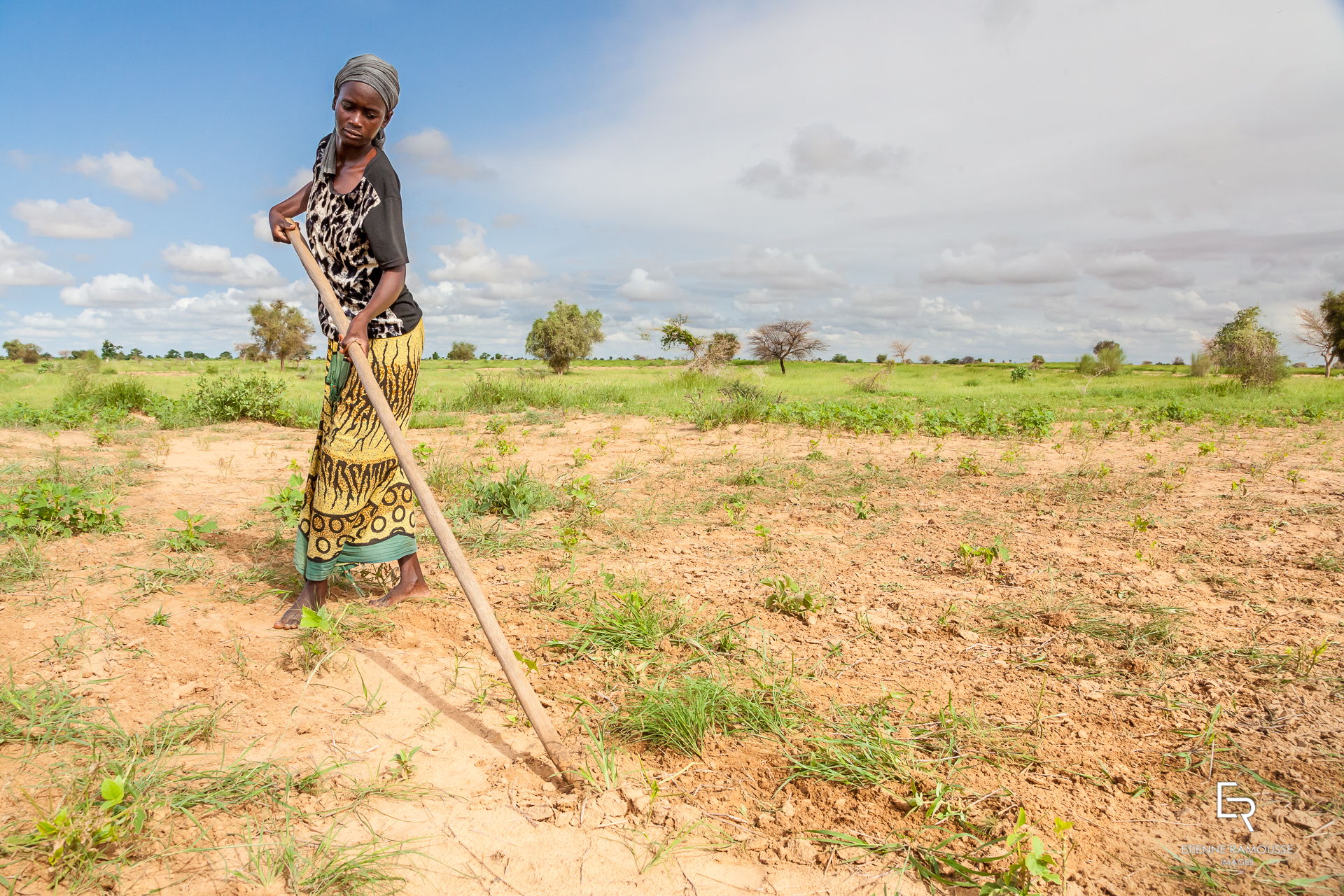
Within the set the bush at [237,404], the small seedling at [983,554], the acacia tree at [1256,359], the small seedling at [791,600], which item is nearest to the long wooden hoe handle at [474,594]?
the small seedling at [791,600]

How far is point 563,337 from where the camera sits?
33250 millimetres

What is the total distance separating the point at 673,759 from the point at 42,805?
1572 mm

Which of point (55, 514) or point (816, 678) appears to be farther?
point (55, 514)

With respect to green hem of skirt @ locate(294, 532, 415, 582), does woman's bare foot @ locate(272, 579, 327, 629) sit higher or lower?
lower

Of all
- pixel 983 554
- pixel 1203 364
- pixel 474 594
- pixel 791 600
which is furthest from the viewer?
pixel 1203 364

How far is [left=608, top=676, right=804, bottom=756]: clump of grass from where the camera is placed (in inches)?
81.0

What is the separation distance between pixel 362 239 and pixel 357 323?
37cm

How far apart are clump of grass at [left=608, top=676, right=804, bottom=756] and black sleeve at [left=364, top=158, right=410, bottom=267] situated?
6.09 ft

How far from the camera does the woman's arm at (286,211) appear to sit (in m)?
2.85

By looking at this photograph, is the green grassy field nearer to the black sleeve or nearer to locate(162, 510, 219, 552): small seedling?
locate(162, 510, 219, 552): small seedling

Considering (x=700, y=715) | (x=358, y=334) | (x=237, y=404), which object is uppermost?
(x=358, y=334)

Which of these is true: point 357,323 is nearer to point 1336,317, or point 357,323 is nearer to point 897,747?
point 897,747

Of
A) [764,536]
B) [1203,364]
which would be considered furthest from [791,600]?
[1203,364]

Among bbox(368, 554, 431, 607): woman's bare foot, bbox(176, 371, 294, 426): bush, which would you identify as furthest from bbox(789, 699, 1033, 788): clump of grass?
bbox(176, 371, 294, 426): bush
